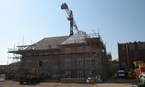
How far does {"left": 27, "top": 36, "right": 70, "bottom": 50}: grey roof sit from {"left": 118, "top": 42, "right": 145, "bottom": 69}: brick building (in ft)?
49.2

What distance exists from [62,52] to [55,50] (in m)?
2.31

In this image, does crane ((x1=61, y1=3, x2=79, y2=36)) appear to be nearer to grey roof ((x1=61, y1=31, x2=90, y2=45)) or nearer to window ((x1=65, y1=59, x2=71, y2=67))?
grey roof ((x1=61, y1=31, x2=90, y2=45))

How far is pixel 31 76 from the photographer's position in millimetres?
38438

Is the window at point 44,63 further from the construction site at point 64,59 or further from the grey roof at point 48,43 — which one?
the grey roof at point 48,43

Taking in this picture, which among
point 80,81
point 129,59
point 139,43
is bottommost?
point 80,81

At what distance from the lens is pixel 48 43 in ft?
176

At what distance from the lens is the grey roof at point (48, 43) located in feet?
168

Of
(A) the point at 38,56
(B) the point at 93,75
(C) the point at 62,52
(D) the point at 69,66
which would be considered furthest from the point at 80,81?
(A) the point at 38,56

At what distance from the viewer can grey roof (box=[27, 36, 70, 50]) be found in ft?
168

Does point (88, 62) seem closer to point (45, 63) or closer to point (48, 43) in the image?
point (45, 63)

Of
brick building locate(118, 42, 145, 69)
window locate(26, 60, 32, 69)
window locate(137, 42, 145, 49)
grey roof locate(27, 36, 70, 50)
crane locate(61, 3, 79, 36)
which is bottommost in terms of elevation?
window locate(26, 60, 32, 69)

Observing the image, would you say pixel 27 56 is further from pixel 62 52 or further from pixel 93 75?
pixel 93 75

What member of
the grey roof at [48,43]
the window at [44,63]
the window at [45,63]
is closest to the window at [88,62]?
the window at [45,63]

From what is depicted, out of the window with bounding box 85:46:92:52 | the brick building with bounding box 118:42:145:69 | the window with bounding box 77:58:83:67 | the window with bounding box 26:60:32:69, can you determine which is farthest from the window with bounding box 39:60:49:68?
the brick building with bounding box 118:42:145:69
